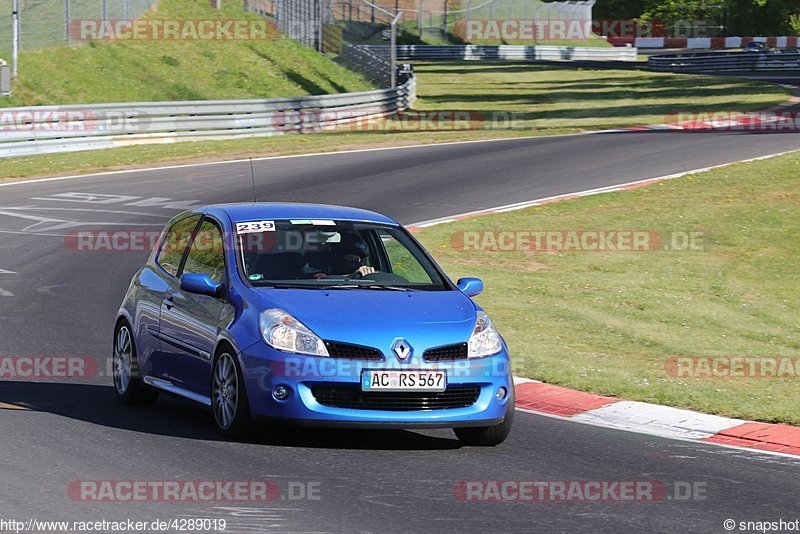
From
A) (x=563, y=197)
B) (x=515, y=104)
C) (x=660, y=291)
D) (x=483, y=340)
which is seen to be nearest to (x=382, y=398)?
(x=483, y=340)

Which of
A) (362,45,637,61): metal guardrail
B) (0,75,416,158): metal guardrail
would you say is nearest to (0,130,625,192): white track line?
(0,75,416,158): metal guardrail

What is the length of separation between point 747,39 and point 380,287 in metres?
96.8

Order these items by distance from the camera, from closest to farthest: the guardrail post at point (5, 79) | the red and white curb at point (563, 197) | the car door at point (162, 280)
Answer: the car door at point (162, 280), the red and white curb at point (563, 197), the guardrail post at point (5, 79)

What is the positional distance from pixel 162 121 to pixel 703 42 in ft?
258

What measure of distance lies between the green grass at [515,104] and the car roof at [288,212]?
17529mm

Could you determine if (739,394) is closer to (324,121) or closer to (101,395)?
(101,395)

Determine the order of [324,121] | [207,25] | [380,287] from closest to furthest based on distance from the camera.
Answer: [380,287]
[324,121]
[207,25]

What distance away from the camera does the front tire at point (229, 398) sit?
831cm

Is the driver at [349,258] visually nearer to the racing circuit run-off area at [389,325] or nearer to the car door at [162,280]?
the racing circuit run-off area at [389,325]

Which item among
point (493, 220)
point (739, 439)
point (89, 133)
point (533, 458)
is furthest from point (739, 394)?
point (89, 133)

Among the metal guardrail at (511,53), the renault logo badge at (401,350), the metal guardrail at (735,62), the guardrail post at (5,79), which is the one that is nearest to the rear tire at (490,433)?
the renault logo badge at (401,350)

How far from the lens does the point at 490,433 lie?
865cm

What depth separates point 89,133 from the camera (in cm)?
3070

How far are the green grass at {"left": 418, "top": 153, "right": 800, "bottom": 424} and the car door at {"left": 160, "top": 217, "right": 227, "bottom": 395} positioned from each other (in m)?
3.22
